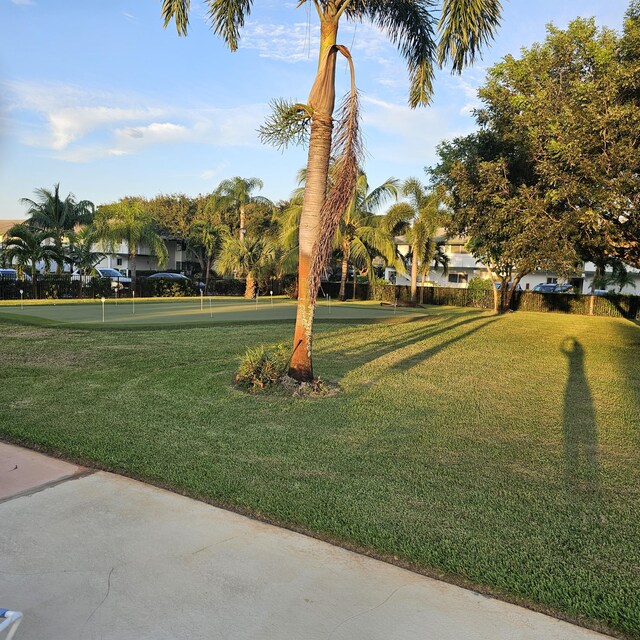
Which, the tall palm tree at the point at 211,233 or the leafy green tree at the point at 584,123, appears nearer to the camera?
the leafy green tree at the point at 584,123

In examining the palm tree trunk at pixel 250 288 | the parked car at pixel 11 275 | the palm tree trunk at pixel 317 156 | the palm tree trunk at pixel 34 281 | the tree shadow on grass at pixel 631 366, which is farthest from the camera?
the palm tree trunk at pixel 250 288

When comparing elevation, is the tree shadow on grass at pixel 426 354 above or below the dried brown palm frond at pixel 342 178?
below

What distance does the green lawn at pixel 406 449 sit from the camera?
3.74 meters

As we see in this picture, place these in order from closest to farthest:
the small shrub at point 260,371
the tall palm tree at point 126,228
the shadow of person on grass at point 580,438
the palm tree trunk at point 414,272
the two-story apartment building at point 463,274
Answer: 1. the shadow of person on grass at point 580,438
2. the small shrub at point 260,371
3. the tall palm tree at point 126,228
4. the palm tree trunk at point 414,272
5. the two-story apartment building at point 463,274

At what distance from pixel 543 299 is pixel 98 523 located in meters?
35.7

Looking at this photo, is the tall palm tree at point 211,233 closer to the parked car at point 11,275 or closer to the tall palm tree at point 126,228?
the tall palm tree at point 126,228

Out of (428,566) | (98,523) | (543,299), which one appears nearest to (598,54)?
(428,566)

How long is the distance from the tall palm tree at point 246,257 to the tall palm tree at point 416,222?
28.8 ft

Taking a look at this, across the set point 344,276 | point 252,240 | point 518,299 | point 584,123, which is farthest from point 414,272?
point 584,123

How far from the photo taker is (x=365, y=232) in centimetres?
3812

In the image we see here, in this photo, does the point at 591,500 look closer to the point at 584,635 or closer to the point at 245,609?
the point at 584,635

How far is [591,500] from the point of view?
476 cm

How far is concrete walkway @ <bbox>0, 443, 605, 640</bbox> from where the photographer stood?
9.37ft

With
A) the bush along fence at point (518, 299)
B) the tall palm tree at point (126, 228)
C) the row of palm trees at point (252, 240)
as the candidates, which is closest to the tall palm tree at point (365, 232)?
the row of palm trees at point (252, 240)
